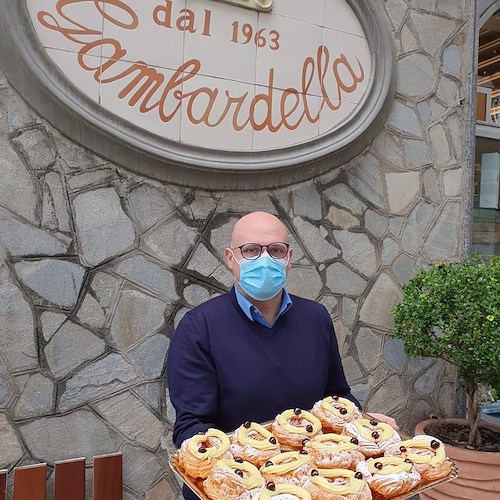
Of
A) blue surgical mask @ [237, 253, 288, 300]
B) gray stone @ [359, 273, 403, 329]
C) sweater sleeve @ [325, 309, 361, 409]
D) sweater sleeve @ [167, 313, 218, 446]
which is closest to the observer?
sweater sleeve @ [167, 313, 218, 446]

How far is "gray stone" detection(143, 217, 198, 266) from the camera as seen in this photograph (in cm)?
276

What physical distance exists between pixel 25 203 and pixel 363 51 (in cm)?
220

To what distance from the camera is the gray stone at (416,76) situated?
3561mm

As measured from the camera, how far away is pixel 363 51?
3.33 metres

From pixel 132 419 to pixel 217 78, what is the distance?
183cm

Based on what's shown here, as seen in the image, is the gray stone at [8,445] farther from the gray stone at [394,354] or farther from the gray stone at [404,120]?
the gray stone at [404,120]

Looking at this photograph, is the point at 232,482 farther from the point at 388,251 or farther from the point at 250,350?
the point at 388,251

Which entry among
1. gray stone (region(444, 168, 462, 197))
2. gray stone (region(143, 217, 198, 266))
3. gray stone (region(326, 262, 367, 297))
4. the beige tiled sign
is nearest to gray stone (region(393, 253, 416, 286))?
gray stone (region(326, 262, 367, 297))

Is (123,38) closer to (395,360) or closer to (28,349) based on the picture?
(28,349)

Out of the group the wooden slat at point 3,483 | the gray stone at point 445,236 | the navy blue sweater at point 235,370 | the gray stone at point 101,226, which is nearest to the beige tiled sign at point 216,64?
the gray stone at point 101,226

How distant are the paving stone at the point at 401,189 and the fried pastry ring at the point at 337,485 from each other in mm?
2481

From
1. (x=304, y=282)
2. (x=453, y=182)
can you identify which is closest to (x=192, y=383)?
(x=304, y=282)

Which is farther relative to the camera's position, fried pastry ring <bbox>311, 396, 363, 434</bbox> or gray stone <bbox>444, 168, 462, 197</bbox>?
gray stone <bbox>444, 168, 462, 197</bbox>

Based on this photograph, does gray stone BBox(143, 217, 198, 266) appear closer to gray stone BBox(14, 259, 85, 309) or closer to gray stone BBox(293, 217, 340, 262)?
gray stone BBox(14, 259, 85, 309)
